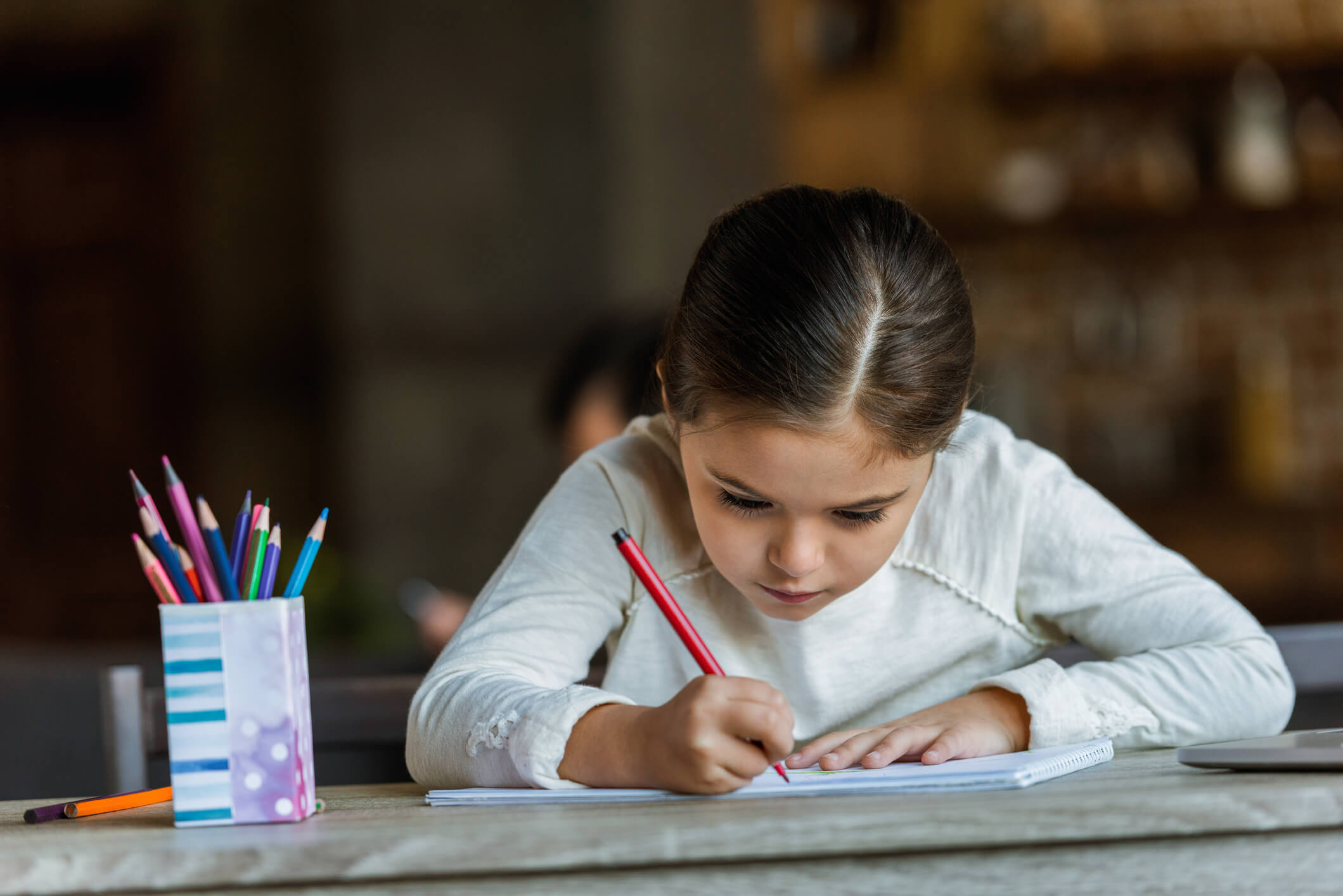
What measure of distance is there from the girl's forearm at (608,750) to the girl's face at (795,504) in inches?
6.9

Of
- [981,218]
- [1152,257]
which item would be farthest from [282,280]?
[1152,257]

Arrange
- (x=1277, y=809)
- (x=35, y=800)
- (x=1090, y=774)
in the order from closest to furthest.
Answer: (x=1277, y=809)
(x=1090, y=774)
(x=35, y=800)

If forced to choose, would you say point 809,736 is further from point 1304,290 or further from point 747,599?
point 1304,290

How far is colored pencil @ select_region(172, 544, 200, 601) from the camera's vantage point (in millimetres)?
761

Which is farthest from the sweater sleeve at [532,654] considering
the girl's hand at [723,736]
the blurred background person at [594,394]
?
the blurred background person at [594,394]

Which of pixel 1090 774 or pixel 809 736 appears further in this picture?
pixel 809 736

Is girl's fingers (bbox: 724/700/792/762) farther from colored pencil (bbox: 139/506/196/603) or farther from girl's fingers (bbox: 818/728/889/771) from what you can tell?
colored pencil (bbox: 139/506/196/603)

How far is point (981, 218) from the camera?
3.83 m

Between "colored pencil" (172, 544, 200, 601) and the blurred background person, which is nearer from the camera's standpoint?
"colored pencil" (172, 544, 200, 601)

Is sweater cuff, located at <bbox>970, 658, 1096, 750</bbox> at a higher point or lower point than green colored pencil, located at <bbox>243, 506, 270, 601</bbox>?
lower

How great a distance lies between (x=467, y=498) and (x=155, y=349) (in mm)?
1334

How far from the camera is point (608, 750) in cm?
80

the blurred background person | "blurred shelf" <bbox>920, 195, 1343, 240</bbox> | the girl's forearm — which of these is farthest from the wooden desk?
"blurred shelf" <bbox>920, 195, 1343, 240</bbox>

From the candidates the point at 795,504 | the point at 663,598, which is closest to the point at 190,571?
the point at 663,598
